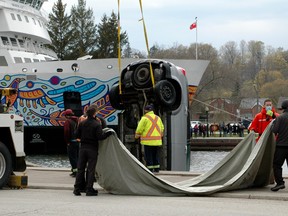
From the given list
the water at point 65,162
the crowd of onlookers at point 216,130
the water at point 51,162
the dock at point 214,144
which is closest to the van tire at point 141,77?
the water at point 65,162

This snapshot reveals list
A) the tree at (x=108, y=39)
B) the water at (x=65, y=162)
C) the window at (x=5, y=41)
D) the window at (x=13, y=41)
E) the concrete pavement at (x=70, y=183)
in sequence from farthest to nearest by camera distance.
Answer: the tree at (x=108, y=39) < the window at (x=13, y=41) < the window at (x=5, y=41) < the water at (x=65, y=162) < the concrete pavement at (x=70, y=183)

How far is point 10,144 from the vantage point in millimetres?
12383

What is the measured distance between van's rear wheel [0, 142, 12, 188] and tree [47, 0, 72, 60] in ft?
207

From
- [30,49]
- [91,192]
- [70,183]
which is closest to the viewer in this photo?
[91,192]

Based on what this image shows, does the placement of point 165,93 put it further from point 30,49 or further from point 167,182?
point 30,49

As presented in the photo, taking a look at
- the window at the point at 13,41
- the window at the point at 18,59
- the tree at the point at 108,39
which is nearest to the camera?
the window at the point at 18,59

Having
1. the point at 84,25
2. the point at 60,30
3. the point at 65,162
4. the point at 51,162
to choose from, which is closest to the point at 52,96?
the point at 51,162

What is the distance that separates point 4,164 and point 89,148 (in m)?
1.89

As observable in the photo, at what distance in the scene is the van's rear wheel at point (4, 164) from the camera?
11.8m

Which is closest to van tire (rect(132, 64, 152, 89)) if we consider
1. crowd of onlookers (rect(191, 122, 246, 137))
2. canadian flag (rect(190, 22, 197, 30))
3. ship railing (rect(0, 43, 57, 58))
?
ship railing (rect(0, 43, 57, 58))

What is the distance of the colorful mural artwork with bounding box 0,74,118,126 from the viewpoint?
117ft

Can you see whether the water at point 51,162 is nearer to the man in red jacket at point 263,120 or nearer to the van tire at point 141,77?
the van tire at point 141,77

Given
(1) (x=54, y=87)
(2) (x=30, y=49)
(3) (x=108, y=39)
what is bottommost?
(1) (x=54, y=87)

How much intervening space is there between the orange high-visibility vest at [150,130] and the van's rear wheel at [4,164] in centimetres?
335
